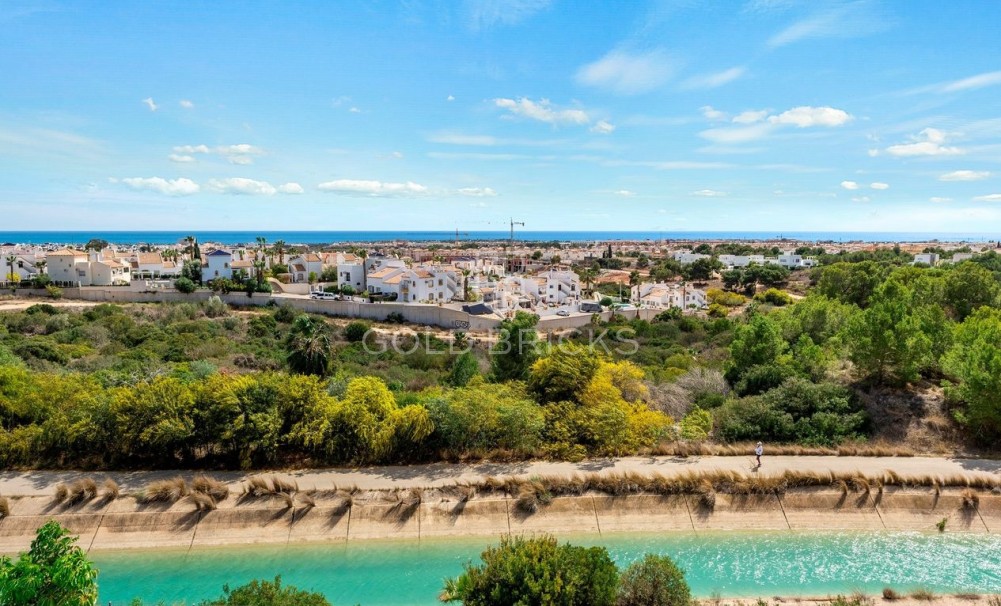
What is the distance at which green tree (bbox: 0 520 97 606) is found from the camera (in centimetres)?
686

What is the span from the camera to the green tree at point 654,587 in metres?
9.32

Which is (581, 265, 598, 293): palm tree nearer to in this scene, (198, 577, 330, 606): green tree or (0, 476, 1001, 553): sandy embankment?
(0, 476, 1001, 553): sandy embankment

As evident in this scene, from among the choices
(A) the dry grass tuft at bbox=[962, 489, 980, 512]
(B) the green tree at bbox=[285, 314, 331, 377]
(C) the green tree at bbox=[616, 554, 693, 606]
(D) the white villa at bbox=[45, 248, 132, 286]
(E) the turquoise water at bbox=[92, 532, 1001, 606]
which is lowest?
(E) the turquoise water at bbox=[92, 532, 1001, 606]

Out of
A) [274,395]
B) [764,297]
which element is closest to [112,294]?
[274,395]

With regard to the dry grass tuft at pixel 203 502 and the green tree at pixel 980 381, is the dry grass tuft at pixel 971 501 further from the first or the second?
the dry grass tuft at pixel 203 502

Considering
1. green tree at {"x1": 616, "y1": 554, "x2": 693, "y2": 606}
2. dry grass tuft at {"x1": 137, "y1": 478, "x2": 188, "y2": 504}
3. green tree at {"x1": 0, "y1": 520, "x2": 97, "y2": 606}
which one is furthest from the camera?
dry grass tuft at {"x1": 137, "y1": 478, "x2": 188, "y2": 504}

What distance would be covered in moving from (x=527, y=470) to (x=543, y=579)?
6.96 meters

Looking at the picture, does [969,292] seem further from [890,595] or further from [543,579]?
[543,579]

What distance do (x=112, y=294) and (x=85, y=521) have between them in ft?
141

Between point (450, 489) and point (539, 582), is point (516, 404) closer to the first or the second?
point (450, 489)

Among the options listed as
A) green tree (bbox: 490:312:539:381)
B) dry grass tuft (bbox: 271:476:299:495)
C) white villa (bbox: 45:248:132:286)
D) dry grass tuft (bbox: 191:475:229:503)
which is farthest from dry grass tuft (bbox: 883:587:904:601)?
white villa (bbox: 45:248:132:286)

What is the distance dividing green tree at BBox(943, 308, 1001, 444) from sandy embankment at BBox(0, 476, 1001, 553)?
3460 millimetres

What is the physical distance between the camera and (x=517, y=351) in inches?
871

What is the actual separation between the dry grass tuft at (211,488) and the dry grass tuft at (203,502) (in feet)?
0.45
